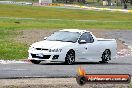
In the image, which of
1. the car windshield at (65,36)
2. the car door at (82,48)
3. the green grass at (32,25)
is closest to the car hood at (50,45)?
the car windshield at (65,36)

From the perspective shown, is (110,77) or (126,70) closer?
(110,77)

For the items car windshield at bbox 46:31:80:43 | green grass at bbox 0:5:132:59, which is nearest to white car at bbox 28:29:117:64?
car windshield at bbox 46:31:80:43

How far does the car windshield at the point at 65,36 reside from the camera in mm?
23797

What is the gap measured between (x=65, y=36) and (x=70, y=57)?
1.38 meters

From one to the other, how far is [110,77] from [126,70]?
8881 mm

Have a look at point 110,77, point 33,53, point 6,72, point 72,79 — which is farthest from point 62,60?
point 110,77

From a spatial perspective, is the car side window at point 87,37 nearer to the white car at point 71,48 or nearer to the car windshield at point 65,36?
the white car at point 71,48

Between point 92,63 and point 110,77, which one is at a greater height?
point 110,77

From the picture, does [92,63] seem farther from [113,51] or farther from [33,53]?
[33,53]

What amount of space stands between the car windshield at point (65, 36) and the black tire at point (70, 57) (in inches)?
29.3

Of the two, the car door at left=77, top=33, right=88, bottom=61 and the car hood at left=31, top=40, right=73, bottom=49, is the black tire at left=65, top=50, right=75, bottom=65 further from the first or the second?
the car door at left=77, top=33, right=88, bottom=61

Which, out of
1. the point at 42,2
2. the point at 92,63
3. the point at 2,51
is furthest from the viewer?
the point at 42,2

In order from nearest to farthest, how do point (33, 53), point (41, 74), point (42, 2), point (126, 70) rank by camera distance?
point (41, 74) < point (126, 70) < point (33, 53) < point (42, 2)

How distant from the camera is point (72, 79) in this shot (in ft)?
54.4
